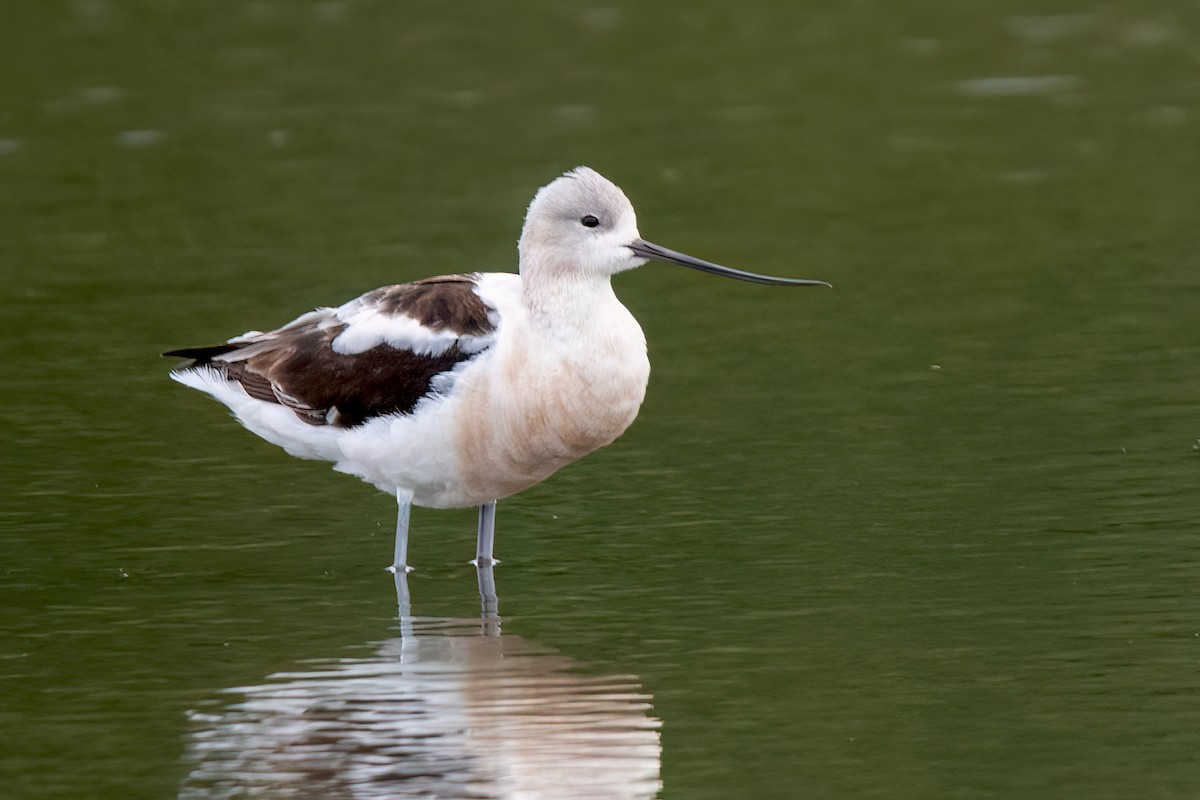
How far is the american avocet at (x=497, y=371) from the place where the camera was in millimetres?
9602

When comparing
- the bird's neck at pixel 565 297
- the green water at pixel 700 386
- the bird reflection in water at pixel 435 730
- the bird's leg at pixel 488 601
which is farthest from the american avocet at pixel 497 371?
the bird reflection in water at pixel 435 730

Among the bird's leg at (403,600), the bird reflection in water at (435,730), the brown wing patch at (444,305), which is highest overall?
the brown wing patch at (444,305)

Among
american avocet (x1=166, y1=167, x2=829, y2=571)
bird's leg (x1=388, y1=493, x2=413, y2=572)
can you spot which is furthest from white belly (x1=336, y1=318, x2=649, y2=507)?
bird's leg (x1=388, y1=493, x2=413, y2=572)

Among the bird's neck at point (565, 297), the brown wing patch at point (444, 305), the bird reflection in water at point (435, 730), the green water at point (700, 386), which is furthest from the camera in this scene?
the brown wing patch at point (444, 305)

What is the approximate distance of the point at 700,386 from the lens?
1292 cm

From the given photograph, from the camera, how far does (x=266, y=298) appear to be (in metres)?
15.0

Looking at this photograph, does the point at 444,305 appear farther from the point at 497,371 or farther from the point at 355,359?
the point at 355,359

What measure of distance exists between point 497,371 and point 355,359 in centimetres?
96

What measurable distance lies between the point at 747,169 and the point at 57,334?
5666mm

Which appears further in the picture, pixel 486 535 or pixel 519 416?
pixel 486 535

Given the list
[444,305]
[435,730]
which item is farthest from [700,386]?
[435,730]

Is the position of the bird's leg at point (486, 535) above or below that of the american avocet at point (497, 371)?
below

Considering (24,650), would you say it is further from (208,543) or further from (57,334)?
(57,334)

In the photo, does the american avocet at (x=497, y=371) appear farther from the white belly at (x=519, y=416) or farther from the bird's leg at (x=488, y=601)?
the bird's leg at (x=488, y=601)
